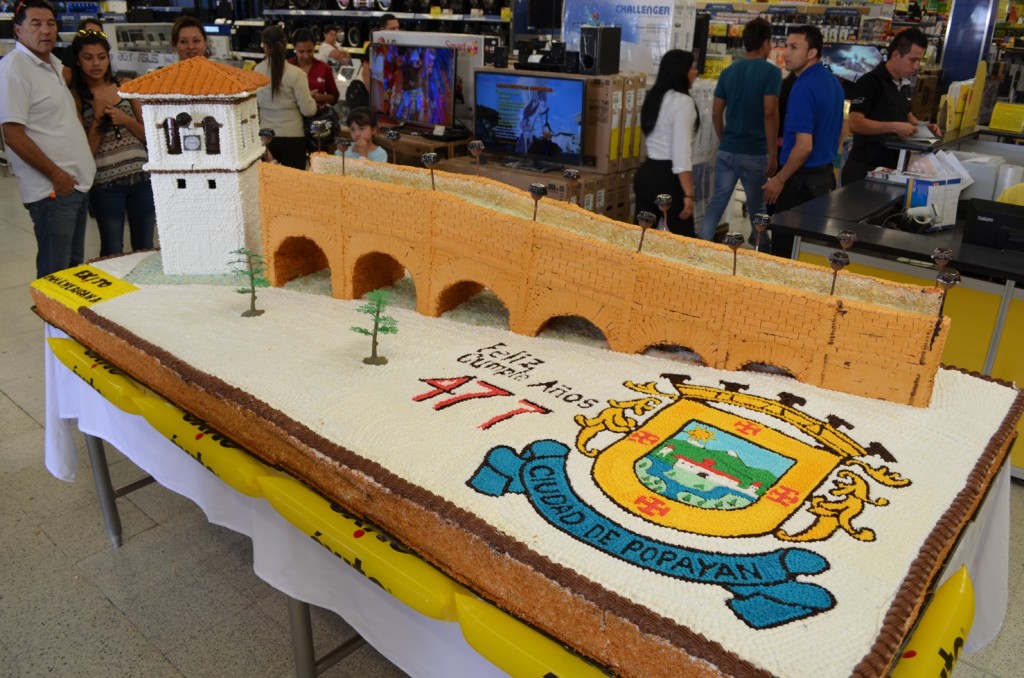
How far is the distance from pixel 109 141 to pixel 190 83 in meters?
2.07

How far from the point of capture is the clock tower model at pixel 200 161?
246 centimetres

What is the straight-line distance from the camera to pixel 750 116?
5.27 meters

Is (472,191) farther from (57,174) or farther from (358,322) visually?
(57,174)

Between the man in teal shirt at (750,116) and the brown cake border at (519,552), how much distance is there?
12.6 feet

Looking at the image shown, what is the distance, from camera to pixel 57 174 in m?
3.76

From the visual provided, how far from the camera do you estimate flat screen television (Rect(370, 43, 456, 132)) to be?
6.23m

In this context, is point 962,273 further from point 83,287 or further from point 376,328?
point 83,287

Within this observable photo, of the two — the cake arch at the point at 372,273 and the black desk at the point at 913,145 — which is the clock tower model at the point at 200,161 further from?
the black desk at the point at 913,145

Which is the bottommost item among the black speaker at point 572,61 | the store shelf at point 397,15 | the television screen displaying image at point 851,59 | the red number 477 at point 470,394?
the red number 477 at point 470,394

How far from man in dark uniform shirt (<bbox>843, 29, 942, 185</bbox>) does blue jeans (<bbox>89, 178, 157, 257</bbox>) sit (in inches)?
179

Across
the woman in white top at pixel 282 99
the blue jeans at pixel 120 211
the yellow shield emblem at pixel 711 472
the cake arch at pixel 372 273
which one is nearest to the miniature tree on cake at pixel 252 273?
the cake arch at pixel 372 273

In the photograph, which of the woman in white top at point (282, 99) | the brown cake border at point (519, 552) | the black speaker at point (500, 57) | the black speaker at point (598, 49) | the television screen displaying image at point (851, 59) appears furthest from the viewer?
the television screen displaying image at point (851, 59)

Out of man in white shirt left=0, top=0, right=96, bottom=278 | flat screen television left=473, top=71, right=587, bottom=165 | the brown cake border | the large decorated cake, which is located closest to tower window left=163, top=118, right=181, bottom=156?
the large decorated cake

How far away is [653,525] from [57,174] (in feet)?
11.8
